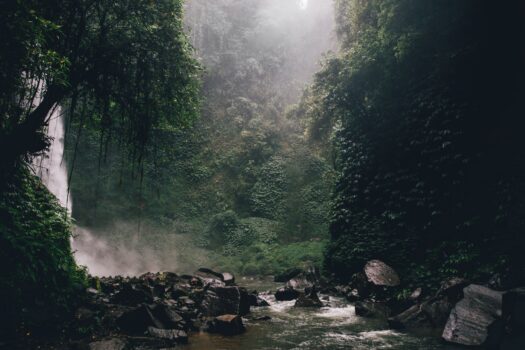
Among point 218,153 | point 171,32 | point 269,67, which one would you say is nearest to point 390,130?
point 171,32

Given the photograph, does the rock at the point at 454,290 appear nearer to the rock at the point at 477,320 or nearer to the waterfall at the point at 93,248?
the rock at the point at 477,320

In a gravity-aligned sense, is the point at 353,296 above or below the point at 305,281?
below

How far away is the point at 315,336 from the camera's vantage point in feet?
24.6

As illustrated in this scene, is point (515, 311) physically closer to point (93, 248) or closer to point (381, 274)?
point (381, 274)

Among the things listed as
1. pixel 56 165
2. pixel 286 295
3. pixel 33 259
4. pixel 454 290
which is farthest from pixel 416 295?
pixel 56 165

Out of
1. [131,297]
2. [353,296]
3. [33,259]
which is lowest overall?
[353,296]

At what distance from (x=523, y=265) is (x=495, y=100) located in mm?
4091

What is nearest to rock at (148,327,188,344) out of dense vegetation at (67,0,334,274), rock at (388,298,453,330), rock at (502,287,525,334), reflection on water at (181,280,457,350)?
reflection on water at (181,280,457,350)

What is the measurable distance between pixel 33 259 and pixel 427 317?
305 inches

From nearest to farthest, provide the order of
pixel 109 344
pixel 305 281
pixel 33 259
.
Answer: pixel 109 344 → pixel 33 259 → pixel 305 281

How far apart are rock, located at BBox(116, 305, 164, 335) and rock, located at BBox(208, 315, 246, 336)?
3.44ft

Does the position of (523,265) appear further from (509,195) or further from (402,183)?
(402,183)

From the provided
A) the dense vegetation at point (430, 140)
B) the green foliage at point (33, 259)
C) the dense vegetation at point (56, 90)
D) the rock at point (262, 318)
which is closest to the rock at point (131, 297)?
the green foliage at point (33, 259)

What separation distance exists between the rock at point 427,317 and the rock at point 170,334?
4202 mm
